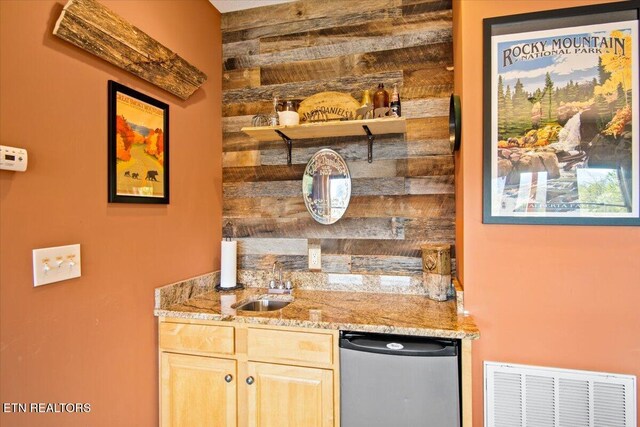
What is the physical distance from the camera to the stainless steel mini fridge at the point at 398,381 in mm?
1400

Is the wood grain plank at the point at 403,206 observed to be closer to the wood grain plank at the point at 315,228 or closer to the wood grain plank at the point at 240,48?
the wood grain plank at the point at 315,228

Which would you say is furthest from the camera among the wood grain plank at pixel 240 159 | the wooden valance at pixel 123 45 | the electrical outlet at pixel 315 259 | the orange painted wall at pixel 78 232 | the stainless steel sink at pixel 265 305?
the wood grain plank at pixel 240 159

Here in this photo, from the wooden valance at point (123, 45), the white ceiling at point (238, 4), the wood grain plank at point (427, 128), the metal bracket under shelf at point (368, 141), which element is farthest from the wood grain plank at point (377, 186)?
the white ceiling at point (238, 4)

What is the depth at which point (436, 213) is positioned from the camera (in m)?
2.03

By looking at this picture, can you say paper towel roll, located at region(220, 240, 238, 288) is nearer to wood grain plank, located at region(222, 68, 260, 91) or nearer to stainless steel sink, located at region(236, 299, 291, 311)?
stainless steel sink, located at region(236, 299, 291, 311)

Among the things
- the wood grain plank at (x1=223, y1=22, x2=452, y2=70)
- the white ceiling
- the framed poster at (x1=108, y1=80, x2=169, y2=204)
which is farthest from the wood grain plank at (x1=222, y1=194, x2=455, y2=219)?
the white ceiling

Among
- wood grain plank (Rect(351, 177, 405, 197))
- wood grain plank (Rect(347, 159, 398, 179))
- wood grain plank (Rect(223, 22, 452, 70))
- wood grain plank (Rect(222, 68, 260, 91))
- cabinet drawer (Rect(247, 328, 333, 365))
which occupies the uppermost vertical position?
wood grain plank (Rect(223, 22, 452, 70))

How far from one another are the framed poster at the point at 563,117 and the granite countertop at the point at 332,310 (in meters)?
0.52

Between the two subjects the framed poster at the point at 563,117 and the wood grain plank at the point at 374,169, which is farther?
the wood grain plank at the point at 374,169

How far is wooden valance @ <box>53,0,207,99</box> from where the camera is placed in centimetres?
131

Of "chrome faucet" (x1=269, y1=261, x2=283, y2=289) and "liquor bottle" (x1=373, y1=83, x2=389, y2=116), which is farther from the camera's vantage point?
"chrome faucet" (x1=269, y1=261, x2=283, y2=289)

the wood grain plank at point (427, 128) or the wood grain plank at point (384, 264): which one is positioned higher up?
the wood grain plank at point (427, 128)

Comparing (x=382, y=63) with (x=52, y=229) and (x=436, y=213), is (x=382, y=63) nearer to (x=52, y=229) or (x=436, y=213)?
(x=436, y=213)

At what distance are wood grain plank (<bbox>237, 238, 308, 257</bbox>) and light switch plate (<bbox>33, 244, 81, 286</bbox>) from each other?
1.08 m
